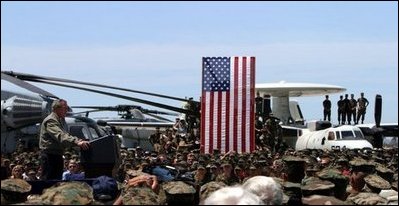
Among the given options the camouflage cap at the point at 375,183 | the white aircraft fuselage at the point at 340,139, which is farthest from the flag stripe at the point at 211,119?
the white aircraft fuselage at the point at 340,139

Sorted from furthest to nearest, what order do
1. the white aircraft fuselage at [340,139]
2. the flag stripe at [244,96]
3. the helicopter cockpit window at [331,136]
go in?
the helicopter cockpit window at [331,136] → the white aircraft fuselage at [340,139] → the flag stripe at [244,96]

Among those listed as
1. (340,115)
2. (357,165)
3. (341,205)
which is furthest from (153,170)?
(340,115)

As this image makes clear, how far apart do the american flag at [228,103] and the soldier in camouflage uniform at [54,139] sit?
24.3 ft

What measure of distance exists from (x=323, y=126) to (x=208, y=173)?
67.3ft

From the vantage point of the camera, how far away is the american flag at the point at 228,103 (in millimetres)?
14477

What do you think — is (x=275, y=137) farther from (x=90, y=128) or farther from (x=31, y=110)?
(x=31, y=110)

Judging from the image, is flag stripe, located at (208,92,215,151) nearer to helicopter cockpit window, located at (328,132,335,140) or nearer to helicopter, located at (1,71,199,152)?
helicopter, located at (1,71,199,152)

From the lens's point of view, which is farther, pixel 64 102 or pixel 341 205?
pixel 64 102

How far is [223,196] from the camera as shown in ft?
10.4

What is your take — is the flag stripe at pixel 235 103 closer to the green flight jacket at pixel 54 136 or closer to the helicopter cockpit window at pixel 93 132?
the helicopter cockpit window at pixel 93 132

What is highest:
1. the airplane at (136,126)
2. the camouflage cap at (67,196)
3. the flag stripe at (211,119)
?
the camouflage cap at (67,196)

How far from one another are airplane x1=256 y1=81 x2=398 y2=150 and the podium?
17.2 meters

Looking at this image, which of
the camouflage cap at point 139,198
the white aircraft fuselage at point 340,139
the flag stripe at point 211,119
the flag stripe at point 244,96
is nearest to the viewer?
the camouflage cap at point 139,198

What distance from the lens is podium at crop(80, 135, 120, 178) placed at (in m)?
6.93
